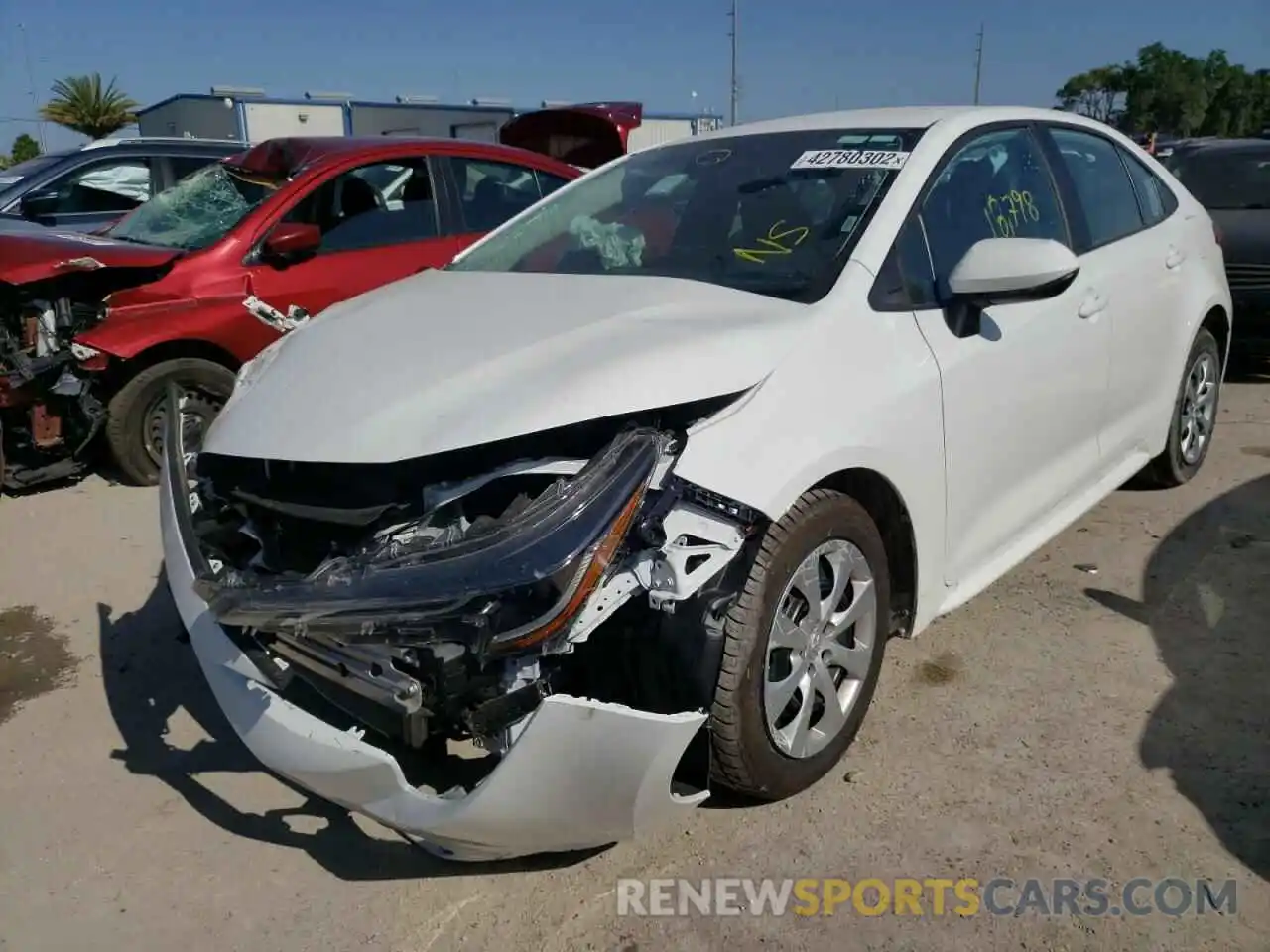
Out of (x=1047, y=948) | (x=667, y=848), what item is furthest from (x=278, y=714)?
(x=1047, y=948)

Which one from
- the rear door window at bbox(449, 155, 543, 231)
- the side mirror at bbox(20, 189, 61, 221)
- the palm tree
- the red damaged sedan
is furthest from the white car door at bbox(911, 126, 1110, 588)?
the palm tree

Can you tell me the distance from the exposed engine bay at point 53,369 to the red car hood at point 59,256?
5 centimetres

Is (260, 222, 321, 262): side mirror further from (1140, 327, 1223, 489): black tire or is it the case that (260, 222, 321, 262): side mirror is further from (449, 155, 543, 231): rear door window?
(1140, 327, 1223, 489): black tire

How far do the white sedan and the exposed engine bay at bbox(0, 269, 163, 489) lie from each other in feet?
8.05

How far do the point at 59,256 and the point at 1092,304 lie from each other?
4559mm

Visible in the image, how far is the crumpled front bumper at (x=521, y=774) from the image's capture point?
202 cm

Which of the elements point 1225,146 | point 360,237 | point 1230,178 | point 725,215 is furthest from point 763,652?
point 1225,146

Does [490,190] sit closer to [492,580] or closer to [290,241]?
[290,241]

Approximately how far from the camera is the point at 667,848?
2576 millimetres

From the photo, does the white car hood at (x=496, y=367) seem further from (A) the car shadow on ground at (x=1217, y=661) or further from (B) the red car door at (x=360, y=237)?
(B) the red car door at (x=360, y=237)

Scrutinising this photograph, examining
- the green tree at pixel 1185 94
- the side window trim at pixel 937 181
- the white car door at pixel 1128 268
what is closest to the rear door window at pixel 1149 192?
the white car door at pixel 1128 268

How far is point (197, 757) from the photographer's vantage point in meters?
3.03

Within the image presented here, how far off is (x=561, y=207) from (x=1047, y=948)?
2.81 m

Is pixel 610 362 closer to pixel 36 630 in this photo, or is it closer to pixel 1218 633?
pixel 1218 633
